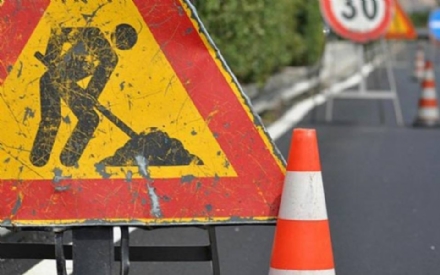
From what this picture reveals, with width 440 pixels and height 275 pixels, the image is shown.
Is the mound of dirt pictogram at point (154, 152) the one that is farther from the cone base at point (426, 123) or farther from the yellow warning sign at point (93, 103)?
the cone base at point (426, 123)

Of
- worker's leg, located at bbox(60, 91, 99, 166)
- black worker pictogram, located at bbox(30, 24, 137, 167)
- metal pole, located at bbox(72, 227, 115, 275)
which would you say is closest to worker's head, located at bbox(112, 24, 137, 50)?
black worker pictogram, located at bbox(30, 24, 137, 167)

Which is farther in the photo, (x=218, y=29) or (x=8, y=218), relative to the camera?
(x=218, y=29)

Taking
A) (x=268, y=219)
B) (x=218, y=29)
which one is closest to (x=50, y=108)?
(x=268, y=219)

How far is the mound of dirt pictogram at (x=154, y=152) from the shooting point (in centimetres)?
562

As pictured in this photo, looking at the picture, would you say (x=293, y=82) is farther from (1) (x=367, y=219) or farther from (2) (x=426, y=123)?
(1) (x=367, y=219)

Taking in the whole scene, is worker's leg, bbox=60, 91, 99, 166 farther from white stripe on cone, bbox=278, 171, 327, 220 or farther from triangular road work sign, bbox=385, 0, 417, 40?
triangular road work sign, bbox=385, 0, 417, 40

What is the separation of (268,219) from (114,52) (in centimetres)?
83

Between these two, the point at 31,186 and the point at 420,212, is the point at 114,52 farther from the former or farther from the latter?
the point at 420,212

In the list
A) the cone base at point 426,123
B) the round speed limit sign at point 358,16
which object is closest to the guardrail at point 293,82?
the round speed limit sign at point 358,16

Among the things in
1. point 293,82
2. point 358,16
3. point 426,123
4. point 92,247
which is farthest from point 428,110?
point 92,247

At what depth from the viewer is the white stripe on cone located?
217 inches

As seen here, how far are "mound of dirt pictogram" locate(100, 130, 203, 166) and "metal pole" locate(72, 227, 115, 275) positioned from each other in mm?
273

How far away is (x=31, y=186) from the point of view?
565 cm

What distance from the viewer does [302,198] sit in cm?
553
